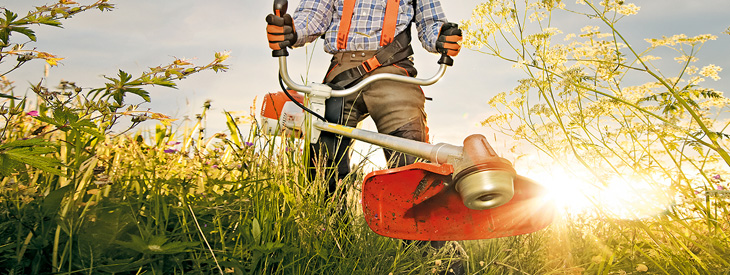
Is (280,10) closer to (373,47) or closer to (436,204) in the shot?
(373,47)

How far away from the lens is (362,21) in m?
3.26

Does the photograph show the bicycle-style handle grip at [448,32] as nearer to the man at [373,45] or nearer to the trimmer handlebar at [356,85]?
the man at [373,45]

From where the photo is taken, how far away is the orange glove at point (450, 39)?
2994 millimetres

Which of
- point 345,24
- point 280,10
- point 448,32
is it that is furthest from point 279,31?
point 448,32

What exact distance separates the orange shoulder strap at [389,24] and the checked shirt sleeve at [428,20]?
0.97 feet

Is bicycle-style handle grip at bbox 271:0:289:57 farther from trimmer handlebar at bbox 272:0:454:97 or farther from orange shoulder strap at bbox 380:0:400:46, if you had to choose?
orange shoulder strap at bbox 380:0:400:46

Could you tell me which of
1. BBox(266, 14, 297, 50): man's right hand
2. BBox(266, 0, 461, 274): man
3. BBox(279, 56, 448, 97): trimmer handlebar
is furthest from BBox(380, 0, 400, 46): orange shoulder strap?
BBox(266, 14, 297, 50): man's right hand

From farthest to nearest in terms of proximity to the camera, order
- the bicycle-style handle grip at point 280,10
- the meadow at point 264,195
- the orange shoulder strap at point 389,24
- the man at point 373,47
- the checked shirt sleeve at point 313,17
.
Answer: the checked shirt sleeve at point 313,17 < the orange shoulder strap at point 389,24 < the man at point 373,47 < the bicycle-style handle grip at point 280,10 < the meadow at point 264,195

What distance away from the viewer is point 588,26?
2.64 meters

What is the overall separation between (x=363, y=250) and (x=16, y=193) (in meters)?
1.54

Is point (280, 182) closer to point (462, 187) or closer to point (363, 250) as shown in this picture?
point (363, 250)

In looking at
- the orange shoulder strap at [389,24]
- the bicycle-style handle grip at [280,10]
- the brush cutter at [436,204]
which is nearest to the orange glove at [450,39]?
the orange shoulder strap at [389,24]

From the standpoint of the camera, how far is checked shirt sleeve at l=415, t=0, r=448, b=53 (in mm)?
3320

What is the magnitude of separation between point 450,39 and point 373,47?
1.70 ft
